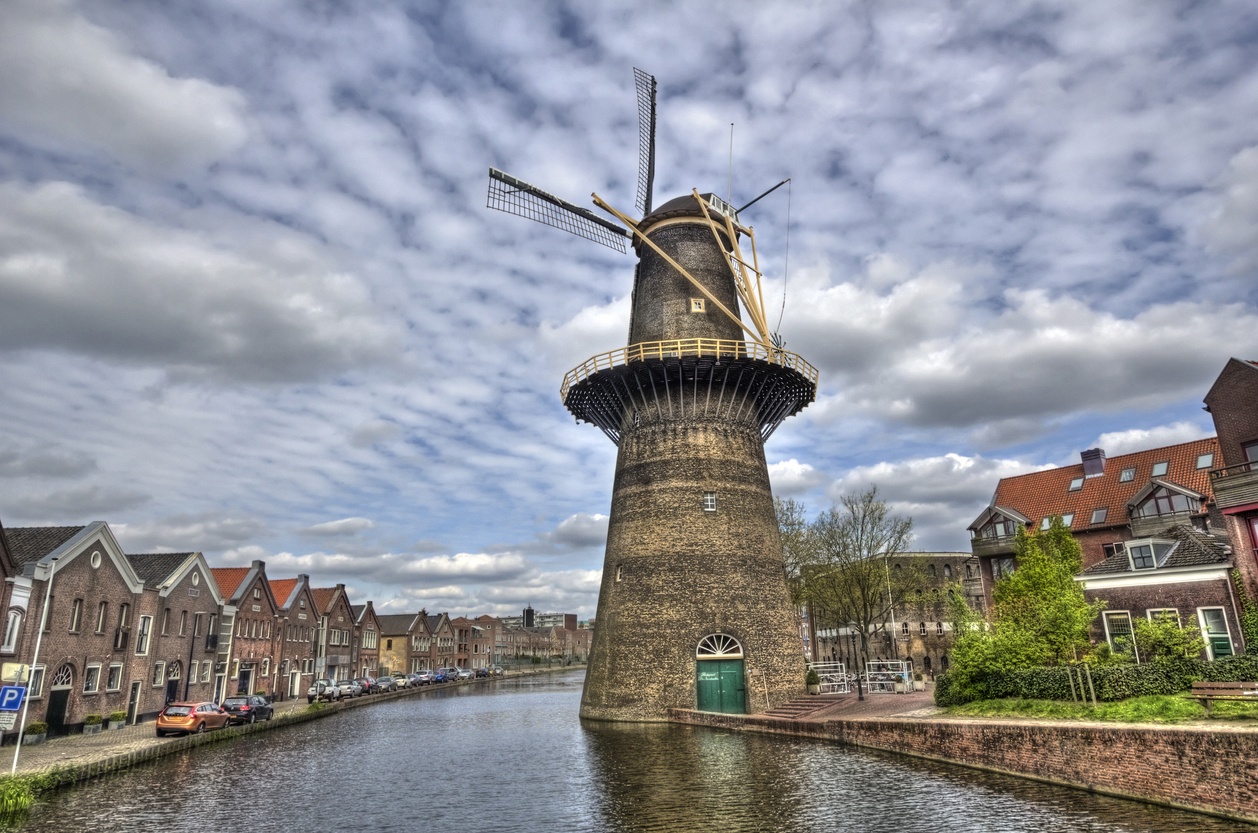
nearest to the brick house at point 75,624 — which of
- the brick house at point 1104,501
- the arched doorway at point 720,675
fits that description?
the arched doorway at point 720,675

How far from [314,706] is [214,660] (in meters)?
6.24

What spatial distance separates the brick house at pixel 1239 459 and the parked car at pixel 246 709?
38093mm

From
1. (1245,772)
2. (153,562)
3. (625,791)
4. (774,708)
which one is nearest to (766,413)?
(774,708)

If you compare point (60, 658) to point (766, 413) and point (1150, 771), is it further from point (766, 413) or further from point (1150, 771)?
point (1150, 771)

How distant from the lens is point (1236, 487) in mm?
24219

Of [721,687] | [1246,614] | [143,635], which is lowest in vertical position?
[721,687]

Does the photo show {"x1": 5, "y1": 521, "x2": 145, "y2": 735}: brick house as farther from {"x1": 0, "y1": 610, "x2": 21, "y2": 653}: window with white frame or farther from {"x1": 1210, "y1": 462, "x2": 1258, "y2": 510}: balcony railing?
{"x1": 1210, "y1": 462, "x2": 1258, "y2": 510}: balcony railing

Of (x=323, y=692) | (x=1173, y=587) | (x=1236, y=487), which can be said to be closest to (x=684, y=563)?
(x=1173, y=587)

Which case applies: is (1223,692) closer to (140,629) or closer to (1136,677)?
(1136,677)

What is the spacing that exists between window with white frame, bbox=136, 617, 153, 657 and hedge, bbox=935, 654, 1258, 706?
35850 mm

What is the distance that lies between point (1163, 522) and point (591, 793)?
32.3 metres

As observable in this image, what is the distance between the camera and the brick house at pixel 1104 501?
35031 mm

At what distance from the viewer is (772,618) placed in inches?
1173

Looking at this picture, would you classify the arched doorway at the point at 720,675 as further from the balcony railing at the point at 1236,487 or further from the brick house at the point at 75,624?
the brick house at the point at 75,624
